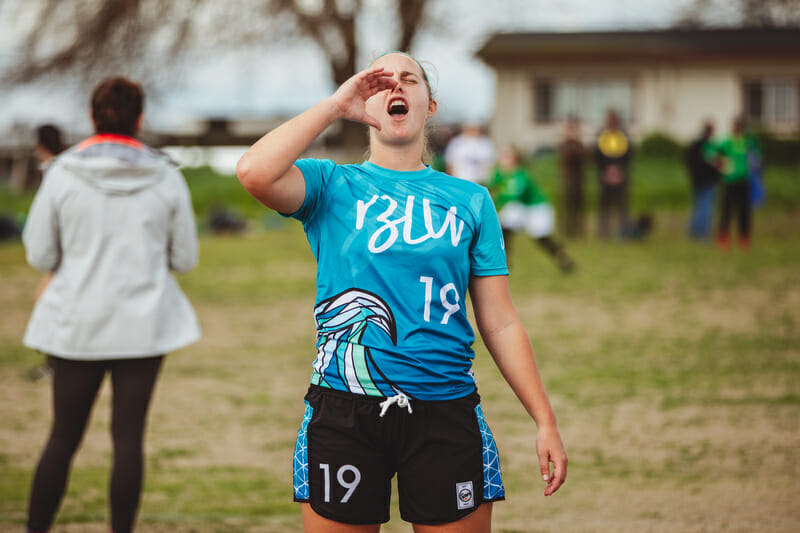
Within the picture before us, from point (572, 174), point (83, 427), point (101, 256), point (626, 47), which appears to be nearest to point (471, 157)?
point (572, 174)

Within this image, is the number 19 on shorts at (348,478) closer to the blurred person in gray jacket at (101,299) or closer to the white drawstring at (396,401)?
the white drawstring at (396,401)

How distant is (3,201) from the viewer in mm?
25641

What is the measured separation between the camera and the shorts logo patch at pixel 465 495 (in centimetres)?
252

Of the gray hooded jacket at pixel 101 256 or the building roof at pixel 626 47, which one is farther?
the building roof at pixel 626 47

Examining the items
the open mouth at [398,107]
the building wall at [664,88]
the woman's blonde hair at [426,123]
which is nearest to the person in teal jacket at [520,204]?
the woman's blonde hair at [426,123]

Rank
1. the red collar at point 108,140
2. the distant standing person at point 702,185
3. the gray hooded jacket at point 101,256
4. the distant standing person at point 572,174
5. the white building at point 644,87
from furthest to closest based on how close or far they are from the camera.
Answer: the white building at point 644,87 → the distant standing person at point 572,174 → the distant standing person at point 702,185 → the red collar at point 108,140 → the gray hooded jacket at point 101,256

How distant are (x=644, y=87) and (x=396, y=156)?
1301 inches

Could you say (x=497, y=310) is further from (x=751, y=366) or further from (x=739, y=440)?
(x=751, y=366)

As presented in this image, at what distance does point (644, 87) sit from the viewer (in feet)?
111

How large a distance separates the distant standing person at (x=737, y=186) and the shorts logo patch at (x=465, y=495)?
15.5 m

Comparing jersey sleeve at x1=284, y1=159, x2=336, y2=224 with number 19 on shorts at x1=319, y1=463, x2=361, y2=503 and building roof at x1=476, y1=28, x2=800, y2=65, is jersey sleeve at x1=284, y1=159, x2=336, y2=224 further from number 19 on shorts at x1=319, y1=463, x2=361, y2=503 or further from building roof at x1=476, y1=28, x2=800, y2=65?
building roof at x1=476, y1=28, x2=800, y2=65

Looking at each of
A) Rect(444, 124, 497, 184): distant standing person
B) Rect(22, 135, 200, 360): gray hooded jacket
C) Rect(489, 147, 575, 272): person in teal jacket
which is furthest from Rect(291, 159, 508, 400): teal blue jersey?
Rect(444, 124, 497, 184): distant standing person

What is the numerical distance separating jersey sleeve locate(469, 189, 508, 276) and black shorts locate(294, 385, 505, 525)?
382 millimetres

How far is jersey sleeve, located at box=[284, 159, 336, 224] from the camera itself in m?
2.55
